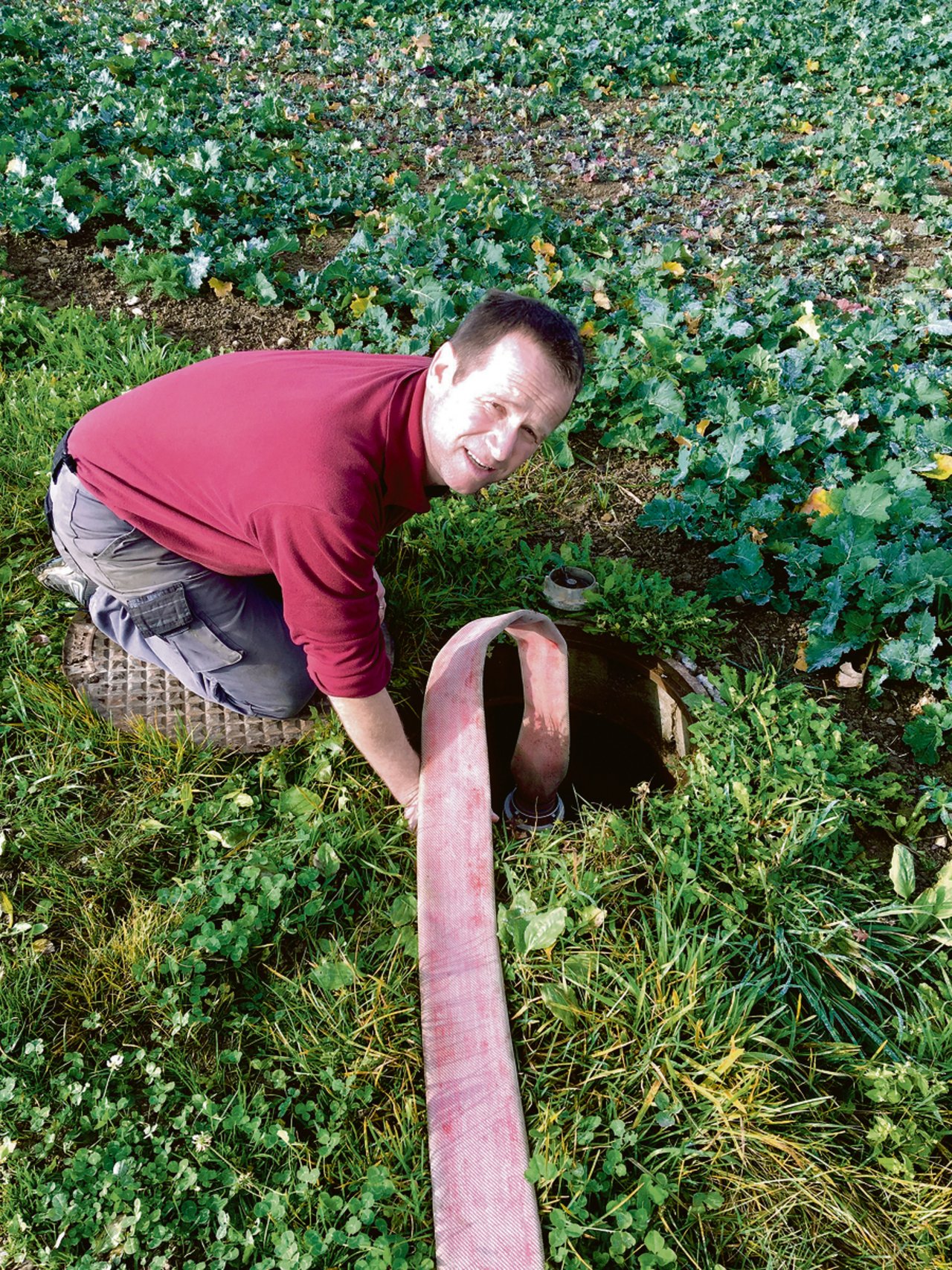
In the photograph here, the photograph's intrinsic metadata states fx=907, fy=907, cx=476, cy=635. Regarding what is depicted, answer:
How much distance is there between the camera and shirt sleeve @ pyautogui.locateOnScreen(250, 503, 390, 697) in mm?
1984

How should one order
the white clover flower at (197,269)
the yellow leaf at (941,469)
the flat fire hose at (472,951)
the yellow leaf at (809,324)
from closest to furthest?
the flat fire hose at (472,951), the yellow leaf at (941,469), the yellow leaf at (809,324), the white clover flower at (197,269)

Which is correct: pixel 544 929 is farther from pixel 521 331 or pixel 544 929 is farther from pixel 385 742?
pixel 521 331

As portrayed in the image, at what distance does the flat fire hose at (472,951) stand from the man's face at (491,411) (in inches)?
19.5

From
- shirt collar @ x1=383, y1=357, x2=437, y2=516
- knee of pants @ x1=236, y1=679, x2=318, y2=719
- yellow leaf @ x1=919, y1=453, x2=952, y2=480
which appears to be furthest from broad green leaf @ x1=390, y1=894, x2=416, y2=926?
yellow leaf @ x1=919, y1=453, x2=952, y2=480

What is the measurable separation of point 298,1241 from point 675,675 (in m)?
1.80

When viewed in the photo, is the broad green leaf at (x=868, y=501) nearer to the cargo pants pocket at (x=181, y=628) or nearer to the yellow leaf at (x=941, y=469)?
the yellow leaf at (x=941, y=469)

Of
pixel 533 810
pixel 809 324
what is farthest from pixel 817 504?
pixel 533 810

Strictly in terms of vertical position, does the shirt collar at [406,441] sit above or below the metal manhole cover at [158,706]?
above

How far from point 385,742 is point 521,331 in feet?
3.45

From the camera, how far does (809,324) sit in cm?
433

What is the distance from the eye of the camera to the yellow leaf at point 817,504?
325 centimetres

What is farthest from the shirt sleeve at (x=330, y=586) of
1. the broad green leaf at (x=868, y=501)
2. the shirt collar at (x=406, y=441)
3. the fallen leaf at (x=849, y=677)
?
the broad green leaf at (x=868, y=501)

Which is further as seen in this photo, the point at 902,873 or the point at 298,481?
the point at 902,873

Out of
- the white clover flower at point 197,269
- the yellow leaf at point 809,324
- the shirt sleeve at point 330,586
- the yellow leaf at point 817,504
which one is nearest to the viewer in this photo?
the shirt sleeve at point 330,586
